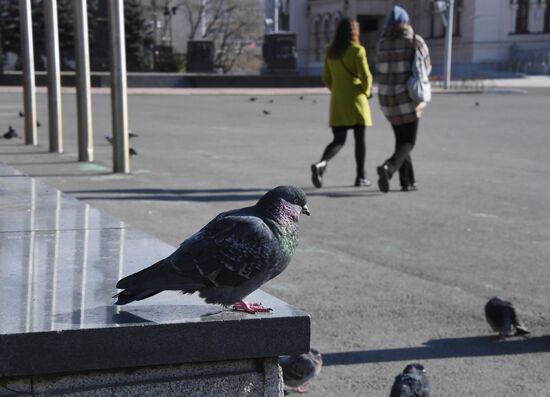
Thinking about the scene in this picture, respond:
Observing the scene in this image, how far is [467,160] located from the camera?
45.4 feet

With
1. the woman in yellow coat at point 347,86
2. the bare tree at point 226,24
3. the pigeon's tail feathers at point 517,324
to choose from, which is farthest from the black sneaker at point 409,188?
the bare tree at point 226,24

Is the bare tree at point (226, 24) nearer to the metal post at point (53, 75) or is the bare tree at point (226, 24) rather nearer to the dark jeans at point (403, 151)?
the metal post at point (53, 75)

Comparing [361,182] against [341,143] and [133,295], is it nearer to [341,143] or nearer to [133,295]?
[341,143]

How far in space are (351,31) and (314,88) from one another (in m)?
37.5

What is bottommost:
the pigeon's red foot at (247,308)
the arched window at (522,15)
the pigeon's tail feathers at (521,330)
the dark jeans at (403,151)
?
the pigeon's tail feathers at (521,330)

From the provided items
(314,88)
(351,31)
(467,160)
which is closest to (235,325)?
(351,31)

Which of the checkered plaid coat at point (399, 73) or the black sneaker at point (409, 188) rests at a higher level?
the checkered plaid coat at point (399, 73)

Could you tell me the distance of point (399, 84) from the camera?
10.3 m

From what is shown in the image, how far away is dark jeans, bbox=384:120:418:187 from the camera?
10086 mm

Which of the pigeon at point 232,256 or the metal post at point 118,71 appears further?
the metal post at point 118,71

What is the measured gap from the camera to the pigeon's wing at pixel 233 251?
2.63 m

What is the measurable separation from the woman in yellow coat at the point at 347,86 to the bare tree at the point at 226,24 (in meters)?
55.8

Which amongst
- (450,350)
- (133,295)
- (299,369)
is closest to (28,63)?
(450,350)

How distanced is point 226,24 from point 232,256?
68410mm
